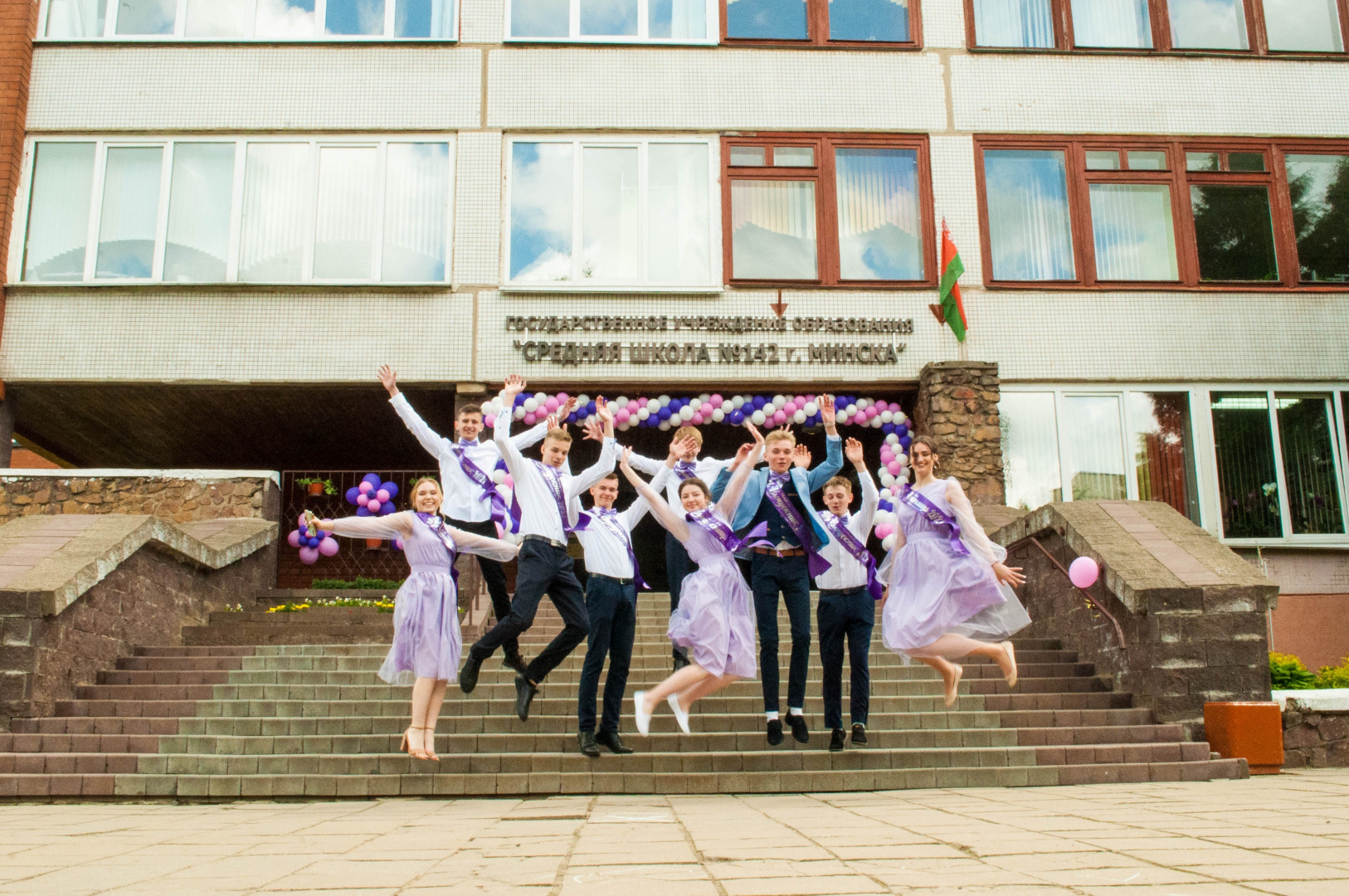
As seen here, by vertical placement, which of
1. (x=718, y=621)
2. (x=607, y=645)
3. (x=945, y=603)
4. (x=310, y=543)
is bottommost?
(x=607, y=645)

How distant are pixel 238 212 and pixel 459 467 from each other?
704 cm

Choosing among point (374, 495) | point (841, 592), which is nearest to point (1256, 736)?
point (841, 592)

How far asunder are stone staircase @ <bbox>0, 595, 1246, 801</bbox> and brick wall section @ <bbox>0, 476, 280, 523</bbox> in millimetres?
3057

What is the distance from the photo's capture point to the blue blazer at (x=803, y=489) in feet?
23.6

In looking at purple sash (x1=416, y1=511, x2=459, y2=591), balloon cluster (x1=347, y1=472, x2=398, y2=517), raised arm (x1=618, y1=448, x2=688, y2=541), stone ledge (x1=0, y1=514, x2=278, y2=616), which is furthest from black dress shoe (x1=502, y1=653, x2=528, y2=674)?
balloon cluster (x1=347, y1=472, x2=398, y2=517)

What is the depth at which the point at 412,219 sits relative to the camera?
44.7ft

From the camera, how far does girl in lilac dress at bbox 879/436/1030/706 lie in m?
7.06

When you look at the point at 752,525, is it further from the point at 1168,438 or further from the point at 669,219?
the point at 1168,438

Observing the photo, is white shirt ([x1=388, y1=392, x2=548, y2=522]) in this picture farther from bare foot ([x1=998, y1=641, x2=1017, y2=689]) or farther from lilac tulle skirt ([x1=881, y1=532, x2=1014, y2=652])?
bare foot ([x1=998, y1=641, x2=1017, y2=689])

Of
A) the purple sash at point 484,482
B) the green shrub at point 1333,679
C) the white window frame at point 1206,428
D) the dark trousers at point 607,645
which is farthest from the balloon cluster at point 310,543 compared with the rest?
the green shrub at point 1333,679

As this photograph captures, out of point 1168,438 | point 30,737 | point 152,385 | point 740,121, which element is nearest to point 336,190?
point 152,385

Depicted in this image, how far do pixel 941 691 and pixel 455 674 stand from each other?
154 inches

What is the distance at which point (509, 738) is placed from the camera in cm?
737

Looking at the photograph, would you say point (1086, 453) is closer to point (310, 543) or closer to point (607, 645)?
point (607, 645)
